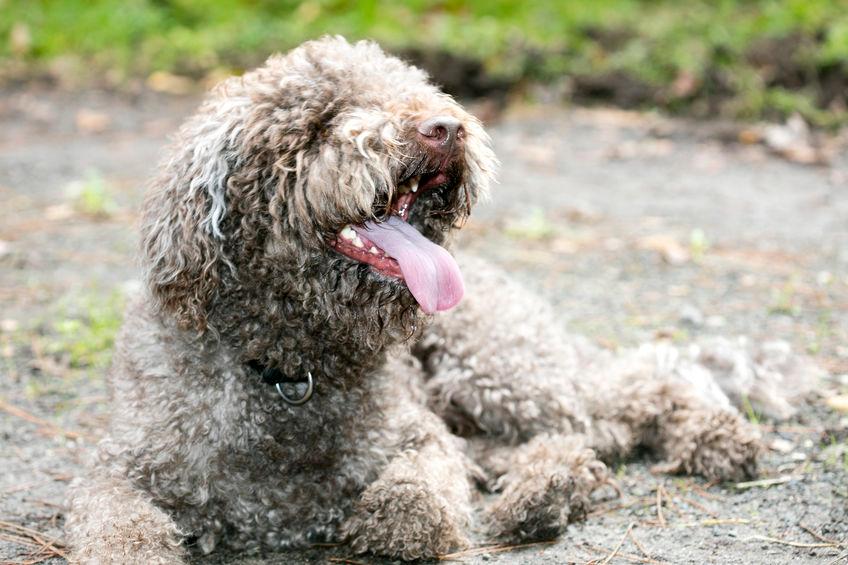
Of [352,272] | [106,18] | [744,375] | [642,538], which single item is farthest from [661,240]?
[106,18]

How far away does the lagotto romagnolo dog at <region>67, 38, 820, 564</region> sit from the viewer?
363 centimetres

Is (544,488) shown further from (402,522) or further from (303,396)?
(303,396)

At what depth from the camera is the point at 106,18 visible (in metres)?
15.9

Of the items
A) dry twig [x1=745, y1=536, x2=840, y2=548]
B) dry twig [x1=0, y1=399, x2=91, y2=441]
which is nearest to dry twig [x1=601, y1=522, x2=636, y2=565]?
dry twig [x1=745, y1=536, x2=840, y2=548]

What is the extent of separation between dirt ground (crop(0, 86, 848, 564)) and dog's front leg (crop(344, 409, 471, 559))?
119mm

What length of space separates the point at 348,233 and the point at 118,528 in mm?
1294

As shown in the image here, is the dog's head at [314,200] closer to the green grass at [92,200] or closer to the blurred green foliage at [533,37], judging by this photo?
the green grass at [92,200]

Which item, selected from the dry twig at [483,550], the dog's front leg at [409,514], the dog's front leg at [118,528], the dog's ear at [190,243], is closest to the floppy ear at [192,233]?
the dog's ear at [190,243]

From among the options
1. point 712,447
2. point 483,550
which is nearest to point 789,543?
point 712,447

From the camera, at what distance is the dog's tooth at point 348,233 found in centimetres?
367

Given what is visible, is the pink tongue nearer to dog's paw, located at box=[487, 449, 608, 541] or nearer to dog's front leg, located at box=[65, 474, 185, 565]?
dog's paw, located at box=[487, 449, 608, 541]

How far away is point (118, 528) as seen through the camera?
3.61 m

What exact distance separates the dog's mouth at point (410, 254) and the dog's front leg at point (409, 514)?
28.4 inches

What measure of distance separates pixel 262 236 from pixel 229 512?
1056 millimetres
